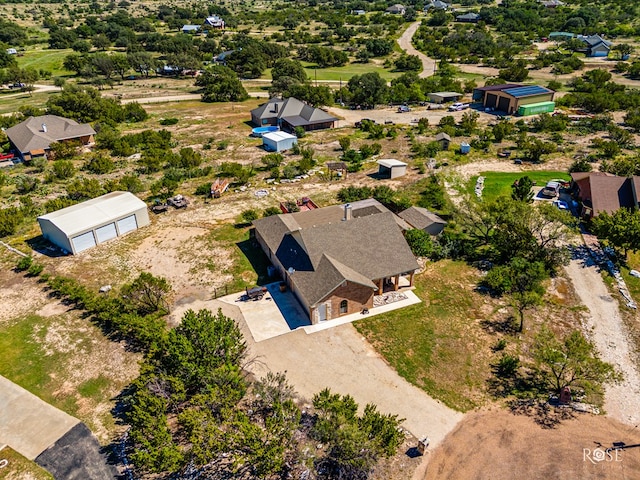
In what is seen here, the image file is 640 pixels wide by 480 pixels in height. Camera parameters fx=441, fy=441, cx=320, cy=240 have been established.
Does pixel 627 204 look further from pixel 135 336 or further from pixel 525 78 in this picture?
pixel 525 78

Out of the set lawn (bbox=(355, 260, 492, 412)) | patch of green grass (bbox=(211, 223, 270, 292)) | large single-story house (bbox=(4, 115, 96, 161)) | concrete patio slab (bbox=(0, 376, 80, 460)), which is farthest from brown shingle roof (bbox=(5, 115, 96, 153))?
lawn (bbox=(355, 260, 492, 412))

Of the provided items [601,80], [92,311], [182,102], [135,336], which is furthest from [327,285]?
[601,80]

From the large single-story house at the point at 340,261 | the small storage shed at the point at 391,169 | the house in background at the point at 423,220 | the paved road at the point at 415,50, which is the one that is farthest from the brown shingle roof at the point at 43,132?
the paved road at the point at 415,50

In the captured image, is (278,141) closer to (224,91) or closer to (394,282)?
(394,282)

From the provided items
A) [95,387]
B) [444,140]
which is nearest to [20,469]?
[95,387]

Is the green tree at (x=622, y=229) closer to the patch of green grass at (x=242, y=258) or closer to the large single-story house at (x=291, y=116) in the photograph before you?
the patch of green grass at (x=242, y=258)

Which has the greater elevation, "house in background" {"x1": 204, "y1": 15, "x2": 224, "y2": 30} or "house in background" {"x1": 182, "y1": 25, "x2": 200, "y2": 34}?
"house in background" {"x1": 204, "y1": 15, "x2": 224, "y2": 30}

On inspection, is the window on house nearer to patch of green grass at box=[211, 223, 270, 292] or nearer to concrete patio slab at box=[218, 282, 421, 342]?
concrete patio slab at box=[218, 282, 421, 342]
